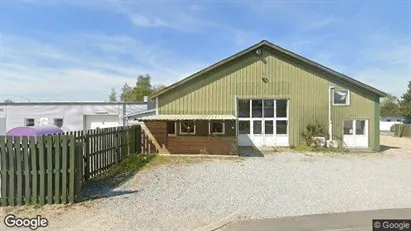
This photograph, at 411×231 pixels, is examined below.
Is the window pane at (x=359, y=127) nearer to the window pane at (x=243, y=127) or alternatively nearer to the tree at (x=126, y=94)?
the window pane at (x=243, y=127)

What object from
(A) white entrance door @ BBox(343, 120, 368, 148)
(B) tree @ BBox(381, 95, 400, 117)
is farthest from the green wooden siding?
(B) tree @ BBox(381, 95, 400, 117)

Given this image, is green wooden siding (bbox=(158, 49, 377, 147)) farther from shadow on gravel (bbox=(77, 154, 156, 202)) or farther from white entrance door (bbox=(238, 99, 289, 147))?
shadow on gravel (bbox=(77, 154, 156, 202))

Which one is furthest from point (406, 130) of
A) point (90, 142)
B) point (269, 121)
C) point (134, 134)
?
point (90, 142)

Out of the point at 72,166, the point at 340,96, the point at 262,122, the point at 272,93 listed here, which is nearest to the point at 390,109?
the point at 340,96

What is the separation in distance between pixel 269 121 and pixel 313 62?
14.6ft

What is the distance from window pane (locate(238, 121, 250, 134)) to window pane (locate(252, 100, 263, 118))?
0.70 m

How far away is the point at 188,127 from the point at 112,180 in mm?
7957

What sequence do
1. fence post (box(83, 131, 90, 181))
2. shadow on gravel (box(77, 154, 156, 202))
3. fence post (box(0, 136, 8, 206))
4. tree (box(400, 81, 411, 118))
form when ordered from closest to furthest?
fence post (box(0, 136, 8, 206)) → shadow on gravel (box(77, 154, 156, 202)) → fence post (box(83, 131, 90, 181)) → tree (box(400, 81, 411, 118))

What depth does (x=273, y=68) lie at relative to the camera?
17875 mm

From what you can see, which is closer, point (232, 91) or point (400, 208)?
point (400, 208)

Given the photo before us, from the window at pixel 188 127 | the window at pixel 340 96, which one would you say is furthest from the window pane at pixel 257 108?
the window at pixel 340 96

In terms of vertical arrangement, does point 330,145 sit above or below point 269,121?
below

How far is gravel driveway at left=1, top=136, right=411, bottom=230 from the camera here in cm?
587

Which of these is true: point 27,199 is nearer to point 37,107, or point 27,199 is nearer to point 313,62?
point 313,62
